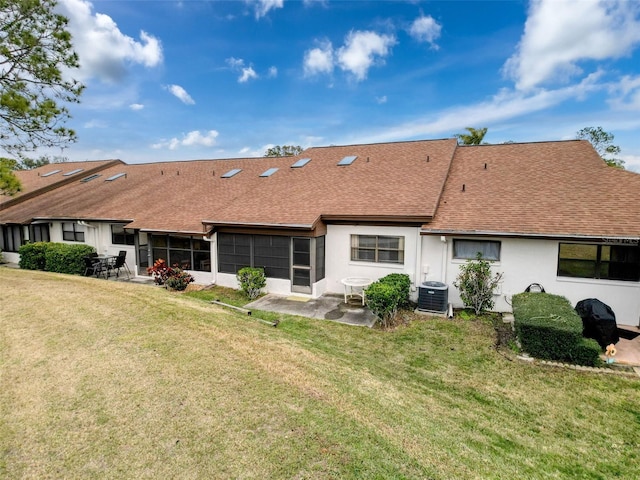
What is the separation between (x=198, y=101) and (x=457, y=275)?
22.1 metres

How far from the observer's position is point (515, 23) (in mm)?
14031

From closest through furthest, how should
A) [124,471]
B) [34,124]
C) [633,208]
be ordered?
[124,471]
[633,208]
[34,124]

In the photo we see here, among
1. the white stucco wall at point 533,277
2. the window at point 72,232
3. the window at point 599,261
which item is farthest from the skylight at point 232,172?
the window at point 599,261

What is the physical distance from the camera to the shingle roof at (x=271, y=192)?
11.9 meters

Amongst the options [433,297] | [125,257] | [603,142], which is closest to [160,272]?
[125,257]

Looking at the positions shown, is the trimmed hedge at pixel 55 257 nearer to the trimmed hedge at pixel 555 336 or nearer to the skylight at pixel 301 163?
the skylight at pixel 301 163

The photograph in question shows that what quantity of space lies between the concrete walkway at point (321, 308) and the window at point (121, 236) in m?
8.52

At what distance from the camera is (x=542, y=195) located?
10922mm

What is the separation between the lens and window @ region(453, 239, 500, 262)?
1027cm

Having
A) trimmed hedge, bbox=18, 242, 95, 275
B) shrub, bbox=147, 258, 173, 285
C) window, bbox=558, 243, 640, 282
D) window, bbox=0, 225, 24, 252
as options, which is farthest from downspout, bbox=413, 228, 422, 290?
window, bbox=0, 225, 24, 252

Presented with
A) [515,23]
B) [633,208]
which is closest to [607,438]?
[633,208]

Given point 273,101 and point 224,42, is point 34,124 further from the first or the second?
point 273,101

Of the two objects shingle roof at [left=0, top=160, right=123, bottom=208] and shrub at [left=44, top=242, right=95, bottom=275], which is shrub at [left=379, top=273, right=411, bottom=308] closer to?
shrub at [left=44, top=242, right=95, bottom=275]

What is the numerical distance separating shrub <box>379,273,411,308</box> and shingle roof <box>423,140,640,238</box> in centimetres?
168
